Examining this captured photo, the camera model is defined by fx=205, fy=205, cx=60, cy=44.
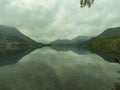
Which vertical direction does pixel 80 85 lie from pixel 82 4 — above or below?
below

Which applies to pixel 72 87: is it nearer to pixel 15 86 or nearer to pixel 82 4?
pixel 15 86

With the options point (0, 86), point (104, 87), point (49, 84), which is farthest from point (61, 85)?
point (0, 86)

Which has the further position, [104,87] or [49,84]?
[49,84]

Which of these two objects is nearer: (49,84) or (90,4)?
(90,4)

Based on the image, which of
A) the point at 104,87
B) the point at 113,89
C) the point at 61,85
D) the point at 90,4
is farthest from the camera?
the point at 61,85

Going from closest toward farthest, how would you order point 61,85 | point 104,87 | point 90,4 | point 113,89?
point 90,4 → point 113,89 → point 104,87 → point 61,85

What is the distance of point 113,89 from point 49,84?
550 inches

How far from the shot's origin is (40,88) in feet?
136

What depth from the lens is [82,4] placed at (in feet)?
104

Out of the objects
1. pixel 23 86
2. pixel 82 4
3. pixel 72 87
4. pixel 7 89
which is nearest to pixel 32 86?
pixel 23 86

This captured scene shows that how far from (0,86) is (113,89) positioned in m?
23.2

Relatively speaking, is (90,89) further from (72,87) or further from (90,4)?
(90,4)

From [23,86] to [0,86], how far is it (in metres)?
4.98

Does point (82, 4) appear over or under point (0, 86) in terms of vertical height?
over
